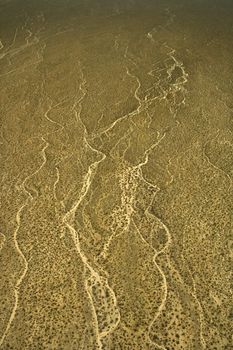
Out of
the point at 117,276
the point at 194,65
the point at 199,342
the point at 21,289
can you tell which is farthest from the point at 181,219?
the point at 194,65

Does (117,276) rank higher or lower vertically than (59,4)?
lower

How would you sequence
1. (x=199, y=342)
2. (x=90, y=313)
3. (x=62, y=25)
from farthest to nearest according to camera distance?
(x=62, y=25) < (x=90, y=313) < (x=199, y=342)

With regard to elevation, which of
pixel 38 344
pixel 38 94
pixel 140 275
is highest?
pixel 38 94

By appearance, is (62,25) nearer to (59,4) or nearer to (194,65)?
(59,4)

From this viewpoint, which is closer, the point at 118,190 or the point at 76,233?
the point at 76,233

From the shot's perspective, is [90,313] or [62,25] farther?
[62,25]

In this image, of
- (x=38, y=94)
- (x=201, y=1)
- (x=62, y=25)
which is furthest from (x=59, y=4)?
(x=38, y=94)

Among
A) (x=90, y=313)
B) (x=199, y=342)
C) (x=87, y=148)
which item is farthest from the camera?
(x=87, y=148)

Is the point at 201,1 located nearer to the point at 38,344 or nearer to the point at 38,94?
the point at 38,94
